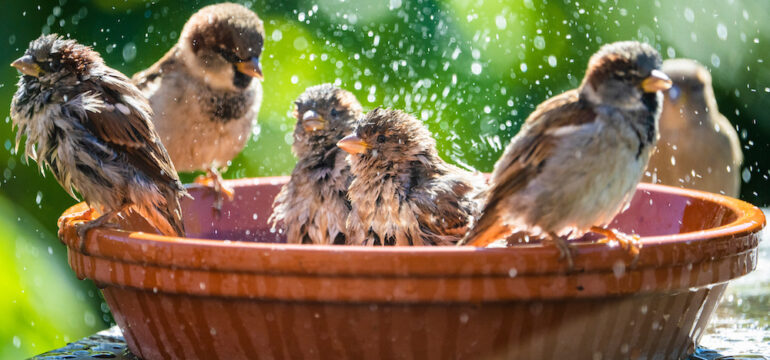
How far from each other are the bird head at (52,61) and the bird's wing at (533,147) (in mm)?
1238

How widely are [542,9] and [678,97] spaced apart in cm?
101

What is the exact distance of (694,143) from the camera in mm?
4574

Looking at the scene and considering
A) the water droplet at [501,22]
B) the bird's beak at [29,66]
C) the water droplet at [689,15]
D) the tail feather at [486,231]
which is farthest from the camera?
the water droplet at [689,15]

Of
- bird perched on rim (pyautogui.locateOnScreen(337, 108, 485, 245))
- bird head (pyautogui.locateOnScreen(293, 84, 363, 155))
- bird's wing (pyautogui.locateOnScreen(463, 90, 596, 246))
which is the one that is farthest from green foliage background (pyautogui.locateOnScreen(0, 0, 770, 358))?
bird's wing (pyautogui.locateOnScreen(463, 90, 596, 246))

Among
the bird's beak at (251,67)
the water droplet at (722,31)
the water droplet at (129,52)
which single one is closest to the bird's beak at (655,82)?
the bird's beak at (251,67)

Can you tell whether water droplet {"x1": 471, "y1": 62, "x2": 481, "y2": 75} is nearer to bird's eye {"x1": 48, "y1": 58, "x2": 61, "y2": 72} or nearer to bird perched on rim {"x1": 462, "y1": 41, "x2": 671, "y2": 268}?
bird's eye {"x1": 48, "y1": 58, "x2": 61, "y2": 72}

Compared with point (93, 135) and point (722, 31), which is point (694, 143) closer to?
point (722, 31)

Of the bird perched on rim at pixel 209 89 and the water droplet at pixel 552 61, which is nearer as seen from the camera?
the bird perched on rim at pixel 209 89

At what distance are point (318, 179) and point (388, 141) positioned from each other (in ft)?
0.93

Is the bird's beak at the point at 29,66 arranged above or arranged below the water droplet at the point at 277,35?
above

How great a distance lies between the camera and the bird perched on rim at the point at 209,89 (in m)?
3.63

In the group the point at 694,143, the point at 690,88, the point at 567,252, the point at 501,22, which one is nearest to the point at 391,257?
the point at 567,252

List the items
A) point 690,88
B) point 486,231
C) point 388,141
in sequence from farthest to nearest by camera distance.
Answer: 1. point 690,88
2. point 388,141
3. point 486,231

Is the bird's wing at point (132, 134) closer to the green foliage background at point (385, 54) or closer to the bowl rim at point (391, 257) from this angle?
the bowl rim at point (391, 257)
